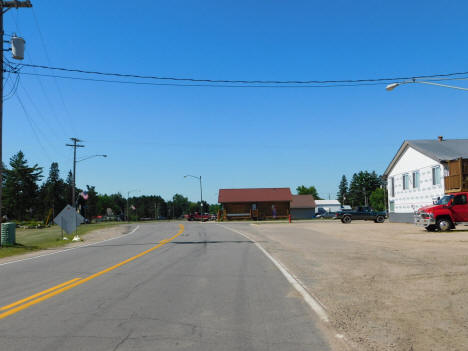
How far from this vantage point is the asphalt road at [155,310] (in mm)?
5164

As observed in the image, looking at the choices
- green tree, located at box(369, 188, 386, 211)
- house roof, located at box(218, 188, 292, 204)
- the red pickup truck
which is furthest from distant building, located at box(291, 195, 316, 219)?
the red pickup truck

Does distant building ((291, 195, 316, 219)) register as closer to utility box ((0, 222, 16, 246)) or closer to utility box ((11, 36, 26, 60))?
utility box ((0, 222, 16, 246))

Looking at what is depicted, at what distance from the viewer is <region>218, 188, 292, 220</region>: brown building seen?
73.1m

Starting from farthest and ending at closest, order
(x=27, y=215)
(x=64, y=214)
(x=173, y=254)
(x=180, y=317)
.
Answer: (x=27, y=215)
(x=64, y=214)
(x=173, y=254)
(x=180, y=317)

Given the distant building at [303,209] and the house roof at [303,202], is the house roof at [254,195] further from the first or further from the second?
the house roof at [303,202]

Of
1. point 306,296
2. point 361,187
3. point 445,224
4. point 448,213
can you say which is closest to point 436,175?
point 448,213

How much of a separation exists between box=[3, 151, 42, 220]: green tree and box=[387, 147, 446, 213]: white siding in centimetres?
9038

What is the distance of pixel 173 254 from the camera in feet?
51.2

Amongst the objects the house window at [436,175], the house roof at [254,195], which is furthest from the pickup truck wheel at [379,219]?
the house roof at [254,195]

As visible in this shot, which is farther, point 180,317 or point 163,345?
point 180,317

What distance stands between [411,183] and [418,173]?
1.78 meters

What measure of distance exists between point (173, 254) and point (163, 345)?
1074 cm

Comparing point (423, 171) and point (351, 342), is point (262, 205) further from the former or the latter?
point (351, 342)

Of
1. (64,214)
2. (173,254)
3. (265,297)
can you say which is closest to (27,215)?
(64,214)
